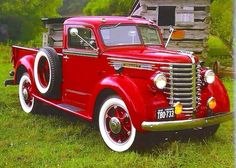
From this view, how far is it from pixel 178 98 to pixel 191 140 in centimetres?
101

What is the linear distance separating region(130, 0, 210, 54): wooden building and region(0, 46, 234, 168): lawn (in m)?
8.15

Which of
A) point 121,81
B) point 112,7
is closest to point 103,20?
point 121,81

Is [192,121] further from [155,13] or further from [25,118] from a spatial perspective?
[155,13]

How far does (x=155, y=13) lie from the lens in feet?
51.9

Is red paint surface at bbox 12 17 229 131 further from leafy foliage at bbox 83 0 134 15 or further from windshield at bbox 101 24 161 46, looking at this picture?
leafy foliage at bbox 83 0 134 15

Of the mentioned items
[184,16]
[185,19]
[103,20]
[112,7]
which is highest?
[112,7]

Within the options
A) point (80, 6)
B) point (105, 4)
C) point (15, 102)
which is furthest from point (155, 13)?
point (80, 6)

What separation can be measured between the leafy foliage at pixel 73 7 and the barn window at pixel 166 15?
118 ft

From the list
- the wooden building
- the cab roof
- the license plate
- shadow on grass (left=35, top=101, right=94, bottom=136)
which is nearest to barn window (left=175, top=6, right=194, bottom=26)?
the wooden building

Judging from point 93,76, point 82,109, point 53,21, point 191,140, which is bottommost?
point 191,140

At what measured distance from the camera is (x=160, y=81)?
6.02m

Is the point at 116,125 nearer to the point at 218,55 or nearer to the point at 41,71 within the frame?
the point at 41,71

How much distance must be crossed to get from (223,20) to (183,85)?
52.2 feet

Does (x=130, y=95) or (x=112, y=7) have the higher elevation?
(x=112, y=7)
